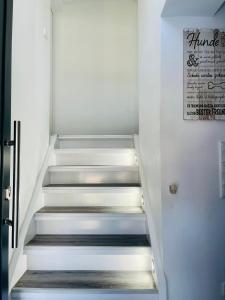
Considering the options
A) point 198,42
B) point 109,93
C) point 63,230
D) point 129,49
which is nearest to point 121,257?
point 63,230

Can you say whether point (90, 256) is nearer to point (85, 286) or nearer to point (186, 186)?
point (85, 286)

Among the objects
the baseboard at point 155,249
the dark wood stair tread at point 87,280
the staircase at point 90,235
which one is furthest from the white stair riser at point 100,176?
the dark wood stair tread at point 87,280

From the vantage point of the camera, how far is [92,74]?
3.93 m

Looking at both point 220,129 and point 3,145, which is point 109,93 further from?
point 3,145

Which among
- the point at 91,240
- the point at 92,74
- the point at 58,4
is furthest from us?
the point at 92,74

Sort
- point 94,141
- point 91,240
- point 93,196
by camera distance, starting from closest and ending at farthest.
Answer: point 91,240, point 93,196, point 94,141

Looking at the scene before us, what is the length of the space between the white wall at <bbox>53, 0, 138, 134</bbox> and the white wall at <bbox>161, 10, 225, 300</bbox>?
1977 millimetres

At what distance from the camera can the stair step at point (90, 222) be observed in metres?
2.44

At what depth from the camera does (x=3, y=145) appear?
161 centimetres

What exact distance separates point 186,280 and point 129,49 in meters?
3.17

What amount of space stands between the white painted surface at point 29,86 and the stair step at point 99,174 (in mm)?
302

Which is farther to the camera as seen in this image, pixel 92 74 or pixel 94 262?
pixel 92 74

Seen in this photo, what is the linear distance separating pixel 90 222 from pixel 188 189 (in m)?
0.99

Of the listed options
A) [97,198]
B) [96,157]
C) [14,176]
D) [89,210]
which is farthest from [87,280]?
[96,157]
